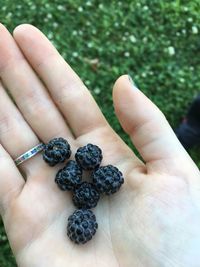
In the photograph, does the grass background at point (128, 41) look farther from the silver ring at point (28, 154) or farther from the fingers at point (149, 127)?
the fingers at point (149, 127)

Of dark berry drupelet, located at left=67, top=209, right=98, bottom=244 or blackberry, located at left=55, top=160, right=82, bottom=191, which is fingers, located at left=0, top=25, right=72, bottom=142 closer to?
blackberry, located at left=55, top=160, right=82, bottom=191

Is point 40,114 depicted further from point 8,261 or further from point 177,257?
point 8,261

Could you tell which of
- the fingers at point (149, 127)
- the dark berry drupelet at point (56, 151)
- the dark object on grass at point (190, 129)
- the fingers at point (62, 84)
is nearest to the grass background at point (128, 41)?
the dark object on grass at point (190, 129)

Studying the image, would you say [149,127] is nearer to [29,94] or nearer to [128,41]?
[29,94]

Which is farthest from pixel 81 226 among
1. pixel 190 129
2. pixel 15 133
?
A: pixel 190 129

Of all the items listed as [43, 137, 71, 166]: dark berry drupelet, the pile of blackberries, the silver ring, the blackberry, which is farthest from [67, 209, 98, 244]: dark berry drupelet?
the silver ring

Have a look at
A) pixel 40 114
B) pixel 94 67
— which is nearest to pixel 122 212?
pixel 40 114
